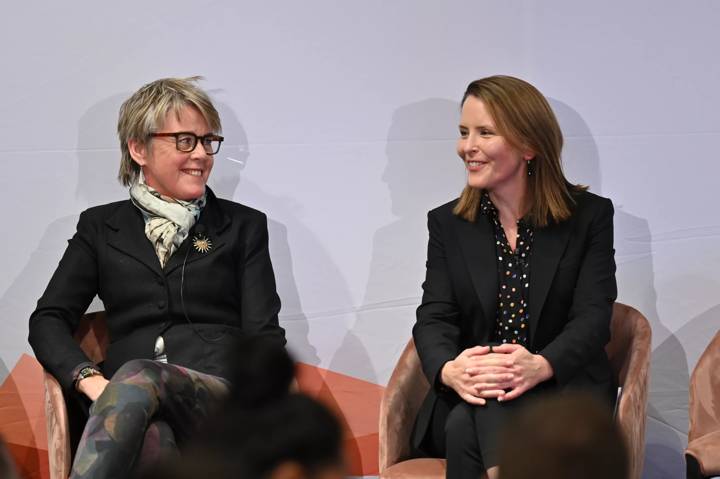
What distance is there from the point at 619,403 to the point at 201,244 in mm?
1417

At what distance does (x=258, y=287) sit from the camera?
358cm

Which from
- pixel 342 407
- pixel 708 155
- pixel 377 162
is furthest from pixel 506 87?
pixel 342 407

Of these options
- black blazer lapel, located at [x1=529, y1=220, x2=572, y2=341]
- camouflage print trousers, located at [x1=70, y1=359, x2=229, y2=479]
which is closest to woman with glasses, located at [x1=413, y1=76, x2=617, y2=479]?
black blazer lapel, located at [x1=529, y1=220, x2=572, y2=341]

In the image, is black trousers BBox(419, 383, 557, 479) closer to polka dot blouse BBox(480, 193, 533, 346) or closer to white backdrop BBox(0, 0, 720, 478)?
polka dot blouse BBox(480, 193, 533, 346)

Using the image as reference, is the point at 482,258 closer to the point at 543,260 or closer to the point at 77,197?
the point at 543,260

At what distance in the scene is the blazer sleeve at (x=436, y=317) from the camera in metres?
3.29

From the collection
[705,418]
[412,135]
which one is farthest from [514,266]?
[412,135]

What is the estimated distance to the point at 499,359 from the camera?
3.15 m

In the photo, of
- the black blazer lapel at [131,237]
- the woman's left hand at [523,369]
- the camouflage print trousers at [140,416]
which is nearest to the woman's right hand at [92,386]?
the camouflage print trousers at [140,416]

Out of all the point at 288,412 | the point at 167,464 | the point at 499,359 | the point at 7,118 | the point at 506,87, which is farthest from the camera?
the point at 7,118

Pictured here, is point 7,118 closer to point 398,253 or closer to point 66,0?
point 66,0

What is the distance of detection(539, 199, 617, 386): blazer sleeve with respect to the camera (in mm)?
3230

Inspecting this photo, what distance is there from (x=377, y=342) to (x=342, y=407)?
28cm

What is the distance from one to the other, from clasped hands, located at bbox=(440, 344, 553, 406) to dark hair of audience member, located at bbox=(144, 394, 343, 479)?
1843 mm
